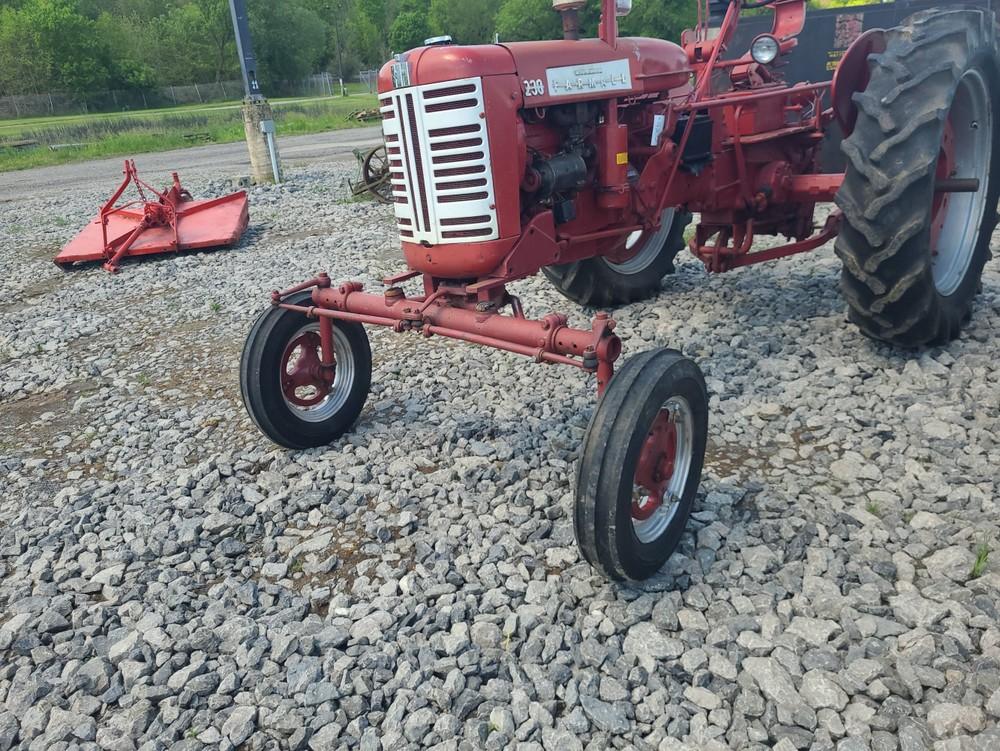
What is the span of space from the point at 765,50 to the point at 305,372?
3.19 meters

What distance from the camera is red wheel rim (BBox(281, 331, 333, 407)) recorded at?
4.00 meters

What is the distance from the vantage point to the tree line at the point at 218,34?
45.2 m

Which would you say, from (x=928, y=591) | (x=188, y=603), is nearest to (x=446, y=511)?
(x=188, y=603)

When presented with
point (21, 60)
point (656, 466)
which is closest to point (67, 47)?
point (21, 60)

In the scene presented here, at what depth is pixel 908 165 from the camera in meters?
3.74

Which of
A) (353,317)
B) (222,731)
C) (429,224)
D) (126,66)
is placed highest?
(126,66)

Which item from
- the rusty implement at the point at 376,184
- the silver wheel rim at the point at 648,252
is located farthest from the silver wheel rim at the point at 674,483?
the rusty implement at the point at 376,184

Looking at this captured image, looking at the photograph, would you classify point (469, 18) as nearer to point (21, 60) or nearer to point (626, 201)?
point (21, 60)

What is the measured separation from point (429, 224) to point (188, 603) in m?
1.81

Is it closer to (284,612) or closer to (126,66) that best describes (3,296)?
(284,612)

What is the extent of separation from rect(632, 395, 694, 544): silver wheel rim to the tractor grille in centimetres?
108

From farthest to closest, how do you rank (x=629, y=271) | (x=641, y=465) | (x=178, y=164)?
1. (x=178, y=164)
2. (x=629, y=271)
3. (x=641, y=465)

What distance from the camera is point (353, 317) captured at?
3605 millimetres

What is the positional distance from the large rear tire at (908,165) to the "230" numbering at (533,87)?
1643 mm
